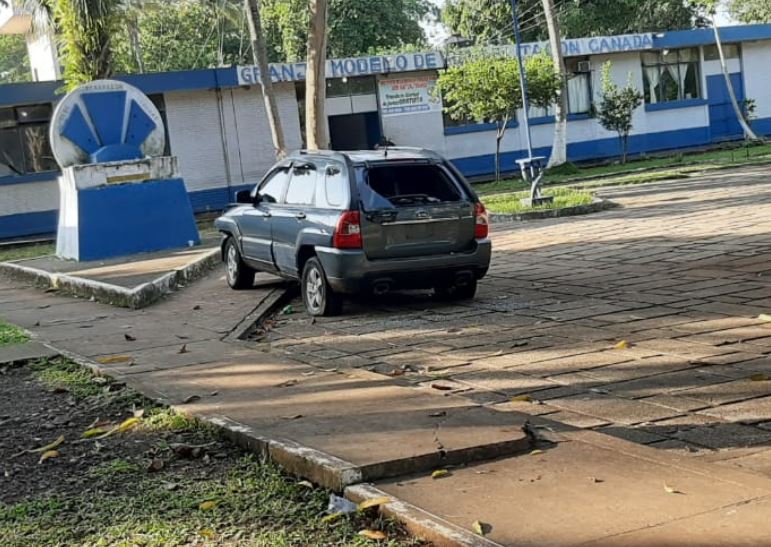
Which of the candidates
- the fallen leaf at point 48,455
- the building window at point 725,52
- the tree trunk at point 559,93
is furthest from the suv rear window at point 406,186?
the building window at point 725,52

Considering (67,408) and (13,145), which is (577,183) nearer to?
(13,145)

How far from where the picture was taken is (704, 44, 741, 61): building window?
42250 mm

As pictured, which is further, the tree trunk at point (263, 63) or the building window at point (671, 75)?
the building window at point (671, 75)

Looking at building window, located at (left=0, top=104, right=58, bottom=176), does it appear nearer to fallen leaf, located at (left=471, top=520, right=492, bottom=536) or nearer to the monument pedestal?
the monument pedestal

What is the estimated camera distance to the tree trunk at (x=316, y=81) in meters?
23.8

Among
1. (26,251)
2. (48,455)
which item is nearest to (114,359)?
(48,455)

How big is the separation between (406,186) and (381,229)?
2.31 feet

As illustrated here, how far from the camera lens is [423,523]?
14.4 ft

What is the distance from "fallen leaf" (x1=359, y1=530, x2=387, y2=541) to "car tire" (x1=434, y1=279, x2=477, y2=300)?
6853mm

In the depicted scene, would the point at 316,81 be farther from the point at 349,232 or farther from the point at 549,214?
the point at 349,232

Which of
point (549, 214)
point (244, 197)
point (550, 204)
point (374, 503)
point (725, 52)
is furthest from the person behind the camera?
point (725, 52)

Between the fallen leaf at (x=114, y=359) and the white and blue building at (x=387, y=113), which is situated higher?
the white and blue building at (x=387, y=113)

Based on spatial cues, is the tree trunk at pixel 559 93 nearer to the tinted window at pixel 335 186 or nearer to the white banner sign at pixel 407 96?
the white banner sign at pixel 407 96

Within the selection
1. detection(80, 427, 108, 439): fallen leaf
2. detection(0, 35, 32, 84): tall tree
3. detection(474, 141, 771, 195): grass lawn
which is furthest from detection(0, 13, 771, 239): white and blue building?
detection(0, 35, 32, 84): tall tree
